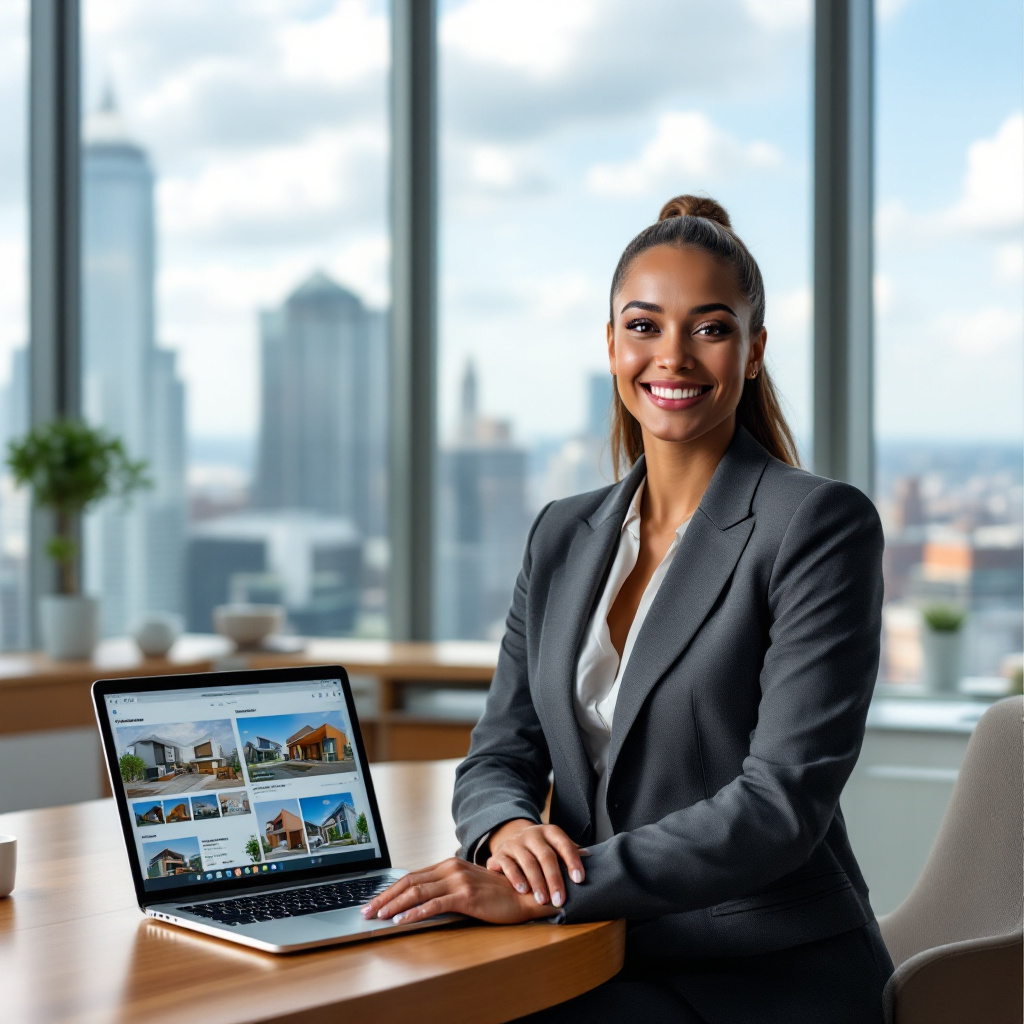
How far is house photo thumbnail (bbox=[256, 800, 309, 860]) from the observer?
1.53 metres

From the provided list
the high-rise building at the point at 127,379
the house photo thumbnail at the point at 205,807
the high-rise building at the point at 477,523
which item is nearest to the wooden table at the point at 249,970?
the house photo thumbnail at the point at 205,807

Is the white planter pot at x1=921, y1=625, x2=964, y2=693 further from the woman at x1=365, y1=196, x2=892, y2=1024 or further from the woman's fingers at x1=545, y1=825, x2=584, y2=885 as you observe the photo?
the woman's fingers at x1=545, y1=825, x2=584, y2=885

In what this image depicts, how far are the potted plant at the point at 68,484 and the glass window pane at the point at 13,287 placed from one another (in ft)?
0.99

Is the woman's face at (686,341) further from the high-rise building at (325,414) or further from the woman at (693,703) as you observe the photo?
the high-rise building at (325,414)

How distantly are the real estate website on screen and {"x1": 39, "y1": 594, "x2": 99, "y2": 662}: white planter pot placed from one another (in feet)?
7.96

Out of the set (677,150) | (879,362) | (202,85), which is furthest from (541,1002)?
(202,85)

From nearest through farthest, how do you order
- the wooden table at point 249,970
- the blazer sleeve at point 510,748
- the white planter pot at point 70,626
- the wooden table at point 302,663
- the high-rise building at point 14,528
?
the wooden table at point 249,970 → the blazer sleeve at point 510,748 → the wooden table at point 302,663 → the white planter pot at point 70,626 → the high-rise building at point 14,528

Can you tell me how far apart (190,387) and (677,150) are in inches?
71.7

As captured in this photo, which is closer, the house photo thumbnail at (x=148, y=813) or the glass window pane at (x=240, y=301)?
the house photo thumbnail at (x=148, y=813)

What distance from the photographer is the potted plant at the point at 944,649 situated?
12.6 feet

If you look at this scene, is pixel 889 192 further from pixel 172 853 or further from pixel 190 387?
pixel 172 853

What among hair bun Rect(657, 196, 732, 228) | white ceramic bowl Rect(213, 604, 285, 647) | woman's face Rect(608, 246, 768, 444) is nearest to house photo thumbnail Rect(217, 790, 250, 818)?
woman's face Rect(608, 246, 768, 444)

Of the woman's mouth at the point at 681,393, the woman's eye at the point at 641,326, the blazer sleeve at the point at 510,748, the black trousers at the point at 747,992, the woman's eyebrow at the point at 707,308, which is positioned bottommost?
the black trousers at the point at 747,992

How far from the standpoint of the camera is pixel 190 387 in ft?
14.4
